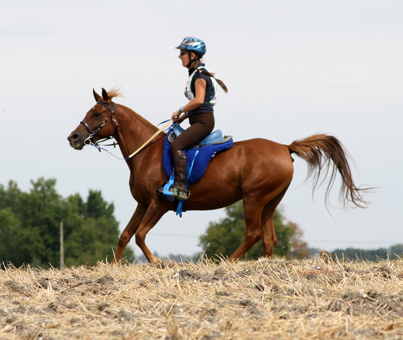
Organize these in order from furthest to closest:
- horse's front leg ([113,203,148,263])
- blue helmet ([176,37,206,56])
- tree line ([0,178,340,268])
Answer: tree line ([0,178,340,268]), horse's front leg ([113,203,148,263]), blue helmet ([176,37,206,56])

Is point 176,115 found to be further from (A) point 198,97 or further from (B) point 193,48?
(B) point 193,48

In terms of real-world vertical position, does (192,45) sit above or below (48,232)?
above

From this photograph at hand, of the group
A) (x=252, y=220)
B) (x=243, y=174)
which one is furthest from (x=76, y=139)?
(x=252, y=220)

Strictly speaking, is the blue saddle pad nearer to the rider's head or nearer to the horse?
the horse

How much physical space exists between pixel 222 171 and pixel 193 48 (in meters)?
2.00

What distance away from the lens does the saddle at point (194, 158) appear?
9336 millimetres

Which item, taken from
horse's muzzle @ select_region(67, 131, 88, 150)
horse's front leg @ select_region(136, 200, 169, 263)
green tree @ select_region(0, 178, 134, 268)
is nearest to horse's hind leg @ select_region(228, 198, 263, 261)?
horse's front leg @ select_region(136, 200, 169, 263)

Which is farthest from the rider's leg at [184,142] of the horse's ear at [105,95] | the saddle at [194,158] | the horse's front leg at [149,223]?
the horse's ear at [105,95]

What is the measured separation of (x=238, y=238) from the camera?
53938 mm

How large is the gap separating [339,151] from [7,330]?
6.67m

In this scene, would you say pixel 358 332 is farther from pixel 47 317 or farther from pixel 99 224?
pixel 99 224

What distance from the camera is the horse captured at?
9469 millimetres

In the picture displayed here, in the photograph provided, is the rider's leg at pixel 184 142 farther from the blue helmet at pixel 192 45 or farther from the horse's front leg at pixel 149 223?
the blue helmet at pixel 192 45

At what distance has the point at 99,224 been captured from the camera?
76.5 m
